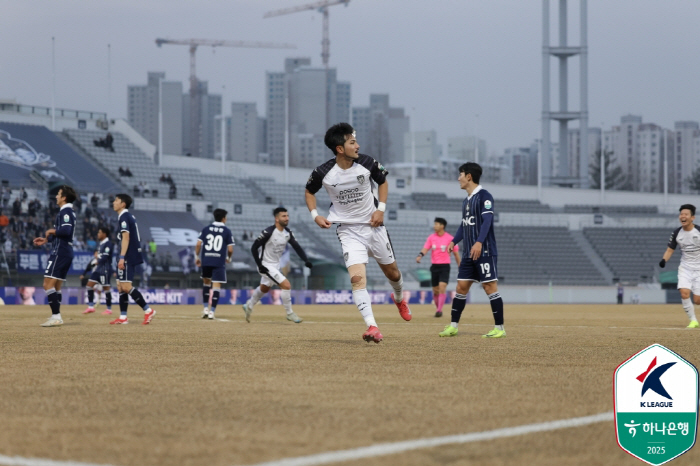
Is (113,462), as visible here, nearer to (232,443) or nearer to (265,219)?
(232,443)

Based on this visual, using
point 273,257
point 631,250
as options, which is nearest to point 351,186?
point 273,257

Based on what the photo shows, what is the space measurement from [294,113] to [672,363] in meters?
197

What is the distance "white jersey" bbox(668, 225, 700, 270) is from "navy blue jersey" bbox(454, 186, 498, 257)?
6.19 m

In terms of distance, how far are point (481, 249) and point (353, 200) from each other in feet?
6.69

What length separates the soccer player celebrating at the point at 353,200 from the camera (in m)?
10.3

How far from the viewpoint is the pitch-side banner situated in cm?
3725

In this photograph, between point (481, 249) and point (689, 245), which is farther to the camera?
point (689, 245)

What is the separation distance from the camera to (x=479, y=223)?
1194 centimetres

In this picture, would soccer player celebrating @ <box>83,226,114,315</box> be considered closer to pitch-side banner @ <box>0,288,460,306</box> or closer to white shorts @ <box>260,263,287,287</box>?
white shorts @ <box>260,263,287,287</box>

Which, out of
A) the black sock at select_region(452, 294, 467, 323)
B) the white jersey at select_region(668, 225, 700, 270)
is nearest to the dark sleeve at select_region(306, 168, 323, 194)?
the black sock at select_region(452, 294, 467, 323)

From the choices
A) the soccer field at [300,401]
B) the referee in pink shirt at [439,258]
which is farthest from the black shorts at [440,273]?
the soccer field at [300,401]

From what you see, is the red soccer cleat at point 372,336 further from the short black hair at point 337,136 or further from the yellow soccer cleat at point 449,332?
the yellow soccer cleat at point 449,332

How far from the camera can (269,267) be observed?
17.8 m

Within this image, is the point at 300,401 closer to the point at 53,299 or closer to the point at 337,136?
the point at 337,136
